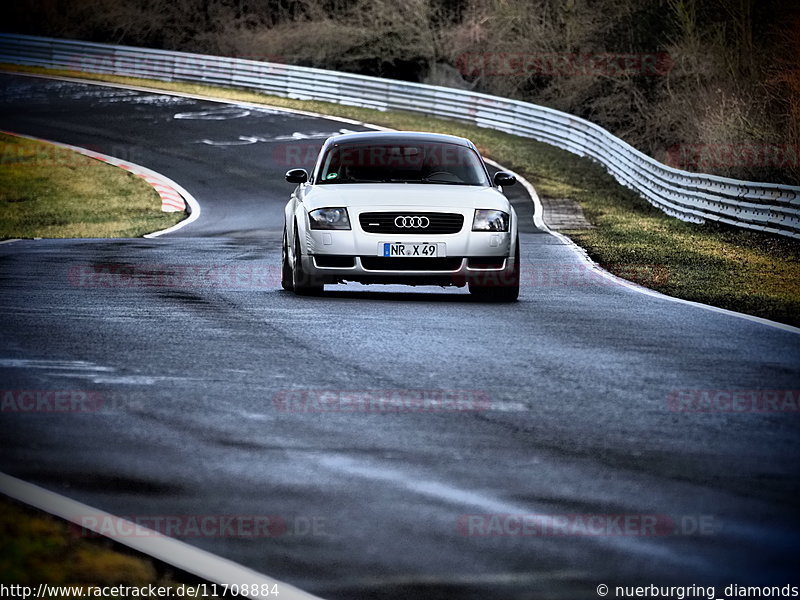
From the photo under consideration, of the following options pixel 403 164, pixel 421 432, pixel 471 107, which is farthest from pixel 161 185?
pixel 421 432

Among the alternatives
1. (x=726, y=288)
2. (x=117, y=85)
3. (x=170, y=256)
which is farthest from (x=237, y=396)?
(x=117, y=85)

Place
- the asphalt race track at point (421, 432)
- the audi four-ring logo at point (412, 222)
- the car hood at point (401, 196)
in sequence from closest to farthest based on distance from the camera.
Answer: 1. the asphalt race track at point (421, 432)
2. the audi four-ring logo at point (412, 222)
3. the car hood at point (401, 196)

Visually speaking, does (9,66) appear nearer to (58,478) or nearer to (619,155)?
(619,155)

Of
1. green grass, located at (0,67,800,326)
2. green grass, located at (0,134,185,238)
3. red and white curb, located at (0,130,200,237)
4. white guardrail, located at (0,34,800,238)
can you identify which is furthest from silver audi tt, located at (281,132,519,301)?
green grass, located at (0,134,185,238)

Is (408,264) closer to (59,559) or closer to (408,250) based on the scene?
(408,250)

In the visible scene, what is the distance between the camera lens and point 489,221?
511 inches

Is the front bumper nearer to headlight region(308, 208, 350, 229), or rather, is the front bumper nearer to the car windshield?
headlight region(308, 208, 350, 229)

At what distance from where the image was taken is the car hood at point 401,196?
1296 cm

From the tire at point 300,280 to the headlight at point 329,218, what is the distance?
26 centimetres

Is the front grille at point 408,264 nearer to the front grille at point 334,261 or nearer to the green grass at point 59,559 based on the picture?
the front grille at point 334,261

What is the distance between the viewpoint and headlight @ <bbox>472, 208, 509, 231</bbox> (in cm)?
1293

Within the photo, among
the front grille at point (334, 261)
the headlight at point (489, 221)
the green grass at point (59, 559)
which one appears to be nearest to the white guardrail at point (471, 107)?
the headlight at point (489, 221)

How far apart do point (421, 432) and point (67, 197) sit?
27.1 meters

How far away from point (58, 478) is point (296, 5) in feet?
183
